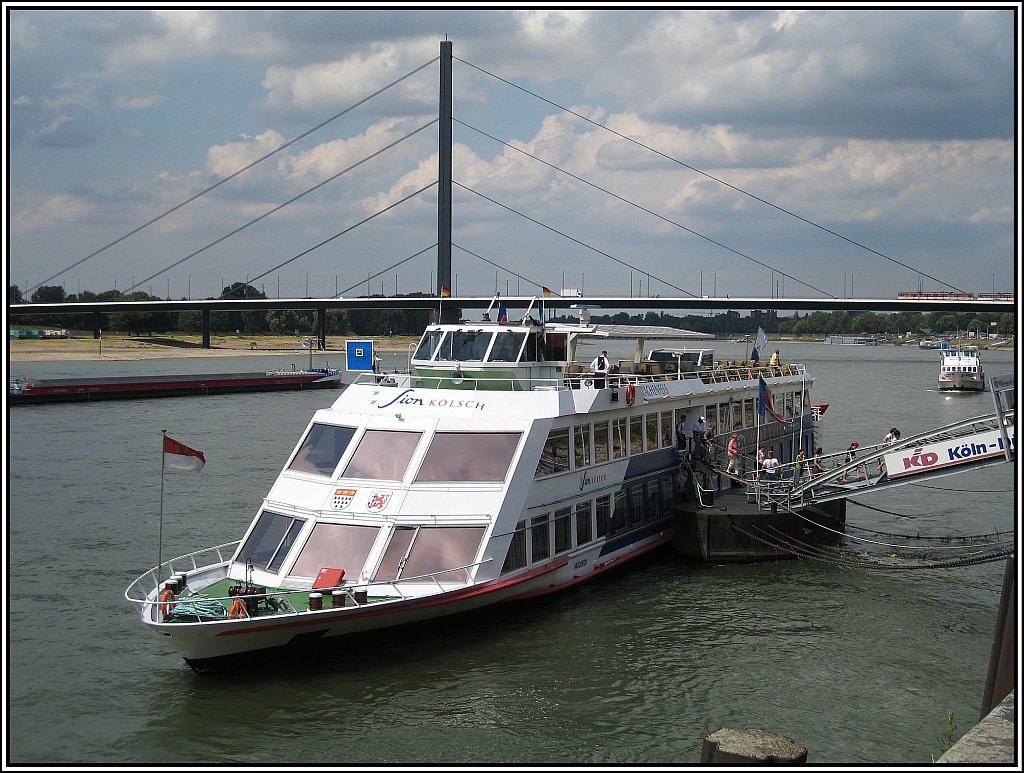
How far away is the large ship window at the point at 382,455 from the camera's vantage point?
16.8 m

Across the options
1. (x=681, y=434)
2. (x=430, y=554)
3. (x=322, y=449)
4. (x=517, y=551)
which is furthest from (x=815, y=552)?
(x=322, y=449)

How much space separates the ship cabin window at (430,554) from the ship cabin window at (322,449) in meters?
2.08

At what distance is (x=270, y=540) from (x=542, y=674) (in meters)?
4.69

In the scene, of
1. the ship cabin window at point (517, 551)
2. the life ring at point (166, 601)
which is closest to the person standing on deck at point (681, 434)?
the ship cabin window at point (517, 551)

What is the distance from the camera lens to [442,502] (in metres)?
16.3

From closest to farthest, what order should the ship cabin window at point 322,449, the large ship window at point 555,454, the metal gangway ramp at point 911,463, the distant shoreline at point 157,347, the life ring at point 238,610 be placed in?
the life ring at point 238,610
the ship cabin window at point 322,449
the large ship window at point 555,454
the metal gangway ramp at point 911,463
the distant shoreline at point 157,347

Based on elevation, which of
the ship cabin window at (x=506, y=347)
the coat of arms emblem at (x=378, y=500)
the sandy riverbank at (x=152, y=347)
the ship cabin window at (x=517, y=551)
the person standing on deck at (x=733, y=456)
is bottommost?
the ship cabin window at (x=517, y=551)

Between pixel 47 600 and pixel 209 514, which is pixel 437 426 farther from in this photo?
pixel 209 514

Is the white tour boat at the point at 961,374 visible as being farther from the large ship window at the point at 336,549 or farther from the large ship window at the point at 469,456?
the large ship window at the point at 336,549

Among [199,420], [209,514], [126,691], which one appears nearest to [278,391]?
[199,420]

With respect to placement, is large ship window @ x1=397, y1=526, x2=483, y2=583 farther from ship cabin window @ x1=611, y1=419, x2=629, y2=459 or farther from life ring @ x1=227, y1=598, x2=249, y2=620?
ship cabin window @ x1=611, y1=419, x2=629, y2=459

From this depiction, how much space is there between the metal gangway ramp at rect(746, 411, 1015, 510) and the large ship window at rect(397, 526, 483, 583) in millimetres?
8011

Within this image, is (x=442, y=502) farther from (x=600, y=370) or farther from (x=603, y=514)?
(x=600, y=370)

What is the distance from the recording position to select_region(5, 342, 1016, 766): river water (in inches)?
515
